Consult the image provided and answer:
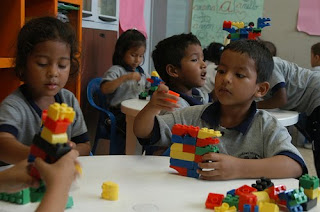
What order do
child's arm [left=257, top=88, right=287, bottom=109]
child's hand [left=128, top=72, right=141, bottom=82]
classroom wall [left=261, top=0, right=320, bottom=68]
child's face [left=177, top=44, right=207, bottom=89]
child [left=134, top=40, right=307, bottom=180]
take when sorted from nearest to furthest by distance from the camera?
1. child [left=134, top=40, right=307, bottom=180]
2. child's face [left=177, top=44, right=207, bottom=89]
3. child's arm [left=257, top=88, right=287, bottom=109]
4. child's hand [left=128, top=72, right=141, bottom=82]
5. classroom wall [left=261, top=0, right=320, bottom=68]

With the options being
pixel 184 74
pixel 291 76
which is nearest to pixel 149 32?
pixel 291 76

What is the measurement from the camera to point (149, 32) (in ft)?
14.0

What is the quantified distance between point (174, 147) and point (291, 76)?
1.60 m

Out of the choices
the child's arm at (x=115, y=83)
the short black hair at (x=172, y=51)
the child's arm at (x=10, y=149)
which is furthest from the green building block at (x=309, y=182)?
the child's arm at (x=115, y=83)

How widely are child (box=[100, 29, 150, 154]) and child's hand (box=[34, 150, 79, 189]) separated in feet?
6.45

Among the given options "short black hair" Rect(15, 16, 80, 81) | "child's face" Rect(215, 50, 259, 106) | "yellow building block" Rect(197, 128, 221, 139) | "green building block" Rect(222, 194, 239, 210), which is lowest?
"green building block" Rect(222, 194, 239, 210)

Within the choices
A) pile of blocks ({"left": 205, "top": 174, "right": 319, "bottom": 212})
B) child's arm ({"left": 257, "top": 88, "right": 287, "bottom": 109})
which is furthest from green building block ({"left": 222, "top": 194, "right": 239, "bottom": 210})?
child's arm ({"left": 257, "top": 88, "right": 287, "bottom": 109})

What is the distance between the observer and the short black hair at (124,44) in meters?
2.90

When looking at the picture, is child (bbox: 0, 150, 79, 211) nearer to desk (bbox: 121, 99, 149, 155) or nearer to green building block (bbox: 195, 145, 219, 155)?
green building block (bbox: 195, 145, 219, 155)

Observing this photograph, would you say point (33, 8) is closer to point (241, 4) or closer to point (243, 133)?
point (243, 133)

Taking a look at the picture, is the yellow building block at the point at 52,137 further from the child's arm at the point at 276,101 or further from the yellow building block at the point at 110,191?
the child's arm at the point at 276,101

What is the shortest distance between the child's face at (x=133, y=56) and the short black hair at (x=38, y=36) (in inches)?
64.8

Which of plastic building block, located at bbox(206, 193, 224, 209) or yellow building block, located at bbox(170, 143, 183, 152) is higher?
yellow building block, located at bbox(170, 143, 183, 152)

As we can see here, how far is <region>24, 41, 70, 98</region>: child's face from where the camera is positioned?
1.15 metres
